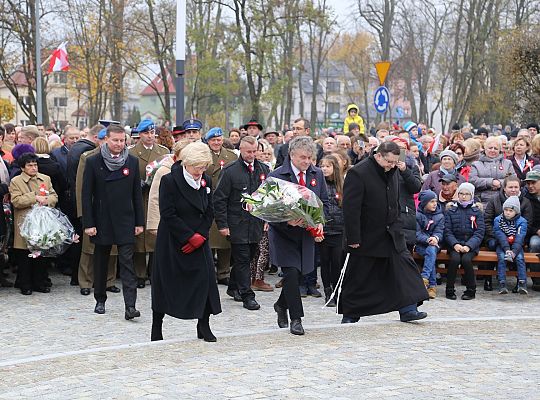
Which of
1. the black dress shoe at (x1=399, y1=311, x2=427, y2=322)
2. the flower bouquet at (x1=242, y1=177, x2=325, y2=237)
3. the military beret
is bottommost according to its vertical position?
the black dress shoe at (x1=399, y1=311, x2=427, y2=322)

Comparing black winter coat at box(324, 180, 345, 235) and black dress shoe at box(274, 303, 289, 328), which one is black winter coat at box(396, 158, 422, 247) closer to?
black winter coat at box(324, 180, 345, 235)

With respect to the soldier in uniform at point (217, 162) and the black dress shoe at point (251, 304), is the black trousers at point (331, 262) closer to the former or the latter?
the black dress shoe at point (251, 304)

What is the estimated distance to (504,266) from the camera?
1221 centimetres

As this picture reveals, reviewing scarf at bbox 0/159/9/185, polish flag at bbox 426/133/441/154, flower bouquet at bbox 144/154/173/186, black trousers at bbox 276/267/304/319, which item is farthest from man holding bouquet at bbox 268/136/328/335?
polish flag at bbox 426/133/441/154

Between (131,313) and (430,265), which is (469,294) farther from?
(131,313)

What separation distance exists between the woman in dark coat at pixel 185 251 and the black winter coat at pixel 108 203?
1.63 meters

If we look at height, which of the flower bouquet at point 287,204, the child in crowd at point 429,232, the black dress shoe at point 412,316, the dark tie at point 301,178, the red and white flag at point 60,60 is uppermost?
the red and white flag at point 60,60

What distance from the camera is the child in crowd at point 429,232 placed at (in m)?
→ 12.1

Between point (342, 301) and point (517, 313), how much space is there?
262 centimetres

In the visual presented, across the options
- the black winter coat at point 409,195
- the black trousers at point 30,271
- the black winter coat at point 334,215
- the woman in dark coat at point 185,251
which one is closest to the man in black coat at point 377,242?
the black winter coat at point 409,195

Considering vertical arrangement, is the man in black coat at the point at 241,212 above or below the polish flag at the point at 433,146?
below

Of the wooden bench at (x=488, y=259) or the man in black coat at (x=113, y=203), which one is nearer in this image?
the man in black coat at (x=113, y=203)

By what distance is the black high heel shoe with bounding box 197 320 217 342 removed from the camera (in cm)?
860

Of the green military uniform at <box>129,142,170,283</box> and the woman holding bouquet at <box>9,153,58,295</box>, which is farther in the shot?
the green military uniform at <box>129,142,170,283</box>
